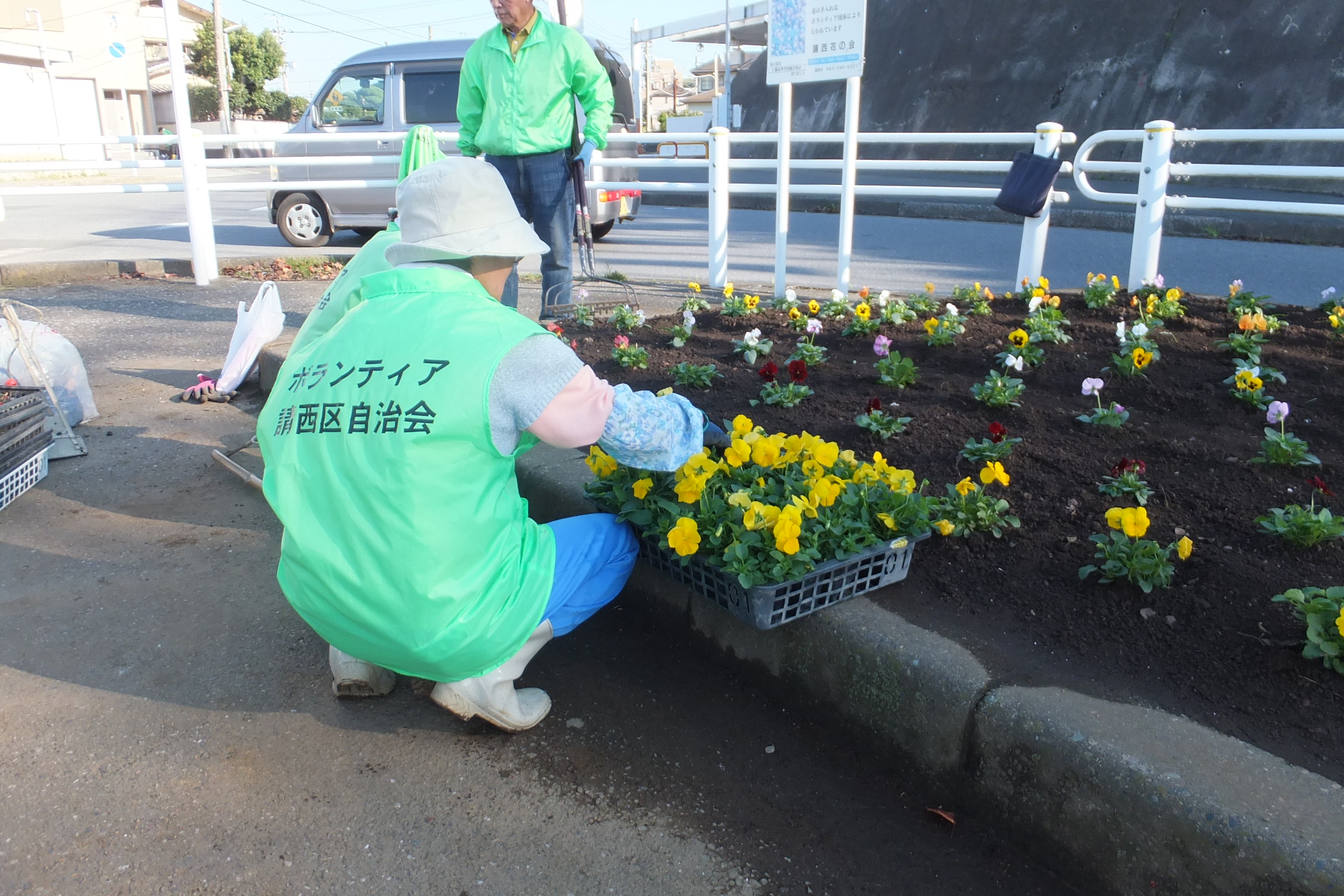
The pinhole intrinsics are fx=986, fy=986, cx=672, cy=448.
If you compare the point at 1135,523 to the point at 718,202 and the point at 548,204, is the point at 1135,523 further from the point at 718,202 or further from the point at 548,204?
the point at 718,202

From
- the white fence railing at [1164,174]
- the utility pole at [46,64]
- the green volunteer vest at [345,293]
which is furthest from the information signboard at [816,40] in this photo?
the utility pole at [46,64]

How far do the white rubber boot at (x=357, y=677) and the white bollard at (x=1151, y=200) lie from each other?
15.0 ft

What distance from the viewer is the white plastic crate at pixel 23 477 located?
3.93 m

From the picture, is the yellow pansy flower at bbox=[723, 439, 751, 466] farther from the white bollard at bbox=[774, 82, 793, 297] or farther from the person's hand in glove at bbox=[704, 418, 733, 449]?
the white bollard at bbox=[774, 82, 793, 297]

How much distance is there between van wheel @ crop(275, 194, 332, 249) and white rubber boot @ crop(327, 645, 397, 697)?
1004 centimetres

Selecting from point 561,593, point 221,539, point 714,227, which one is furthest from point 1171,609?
point 714,227

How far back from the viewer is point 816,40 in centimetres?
603

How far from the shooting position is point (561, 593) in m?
2.64

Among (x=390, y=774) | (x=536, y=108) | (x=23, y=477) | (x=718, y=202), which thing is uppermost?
(x=536, y=108)

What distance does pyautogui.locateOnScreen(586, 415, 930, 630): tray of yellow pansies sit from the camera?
242 centimetres

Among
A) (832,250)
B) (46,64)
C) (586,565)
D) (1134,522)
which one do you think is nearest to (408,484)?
(586,565)

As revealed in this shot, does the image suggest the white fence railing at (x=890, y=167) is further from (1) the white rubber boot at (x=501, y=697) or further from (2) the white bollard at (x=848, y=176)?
(1) the white rubber boot at (x=501, y=697)

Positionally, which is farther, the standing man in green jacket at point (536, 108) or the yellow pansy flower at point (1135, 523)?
the standing man in green jacket at point (536, 108)

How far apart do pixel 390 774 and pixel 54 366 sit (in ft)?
11.1
